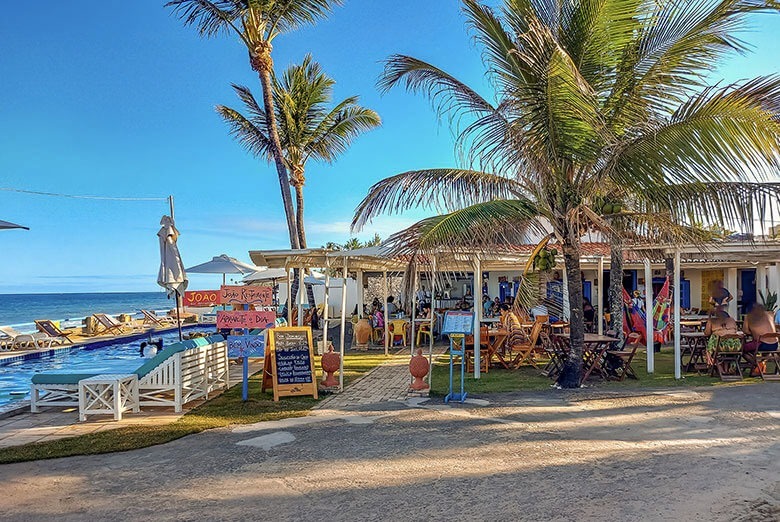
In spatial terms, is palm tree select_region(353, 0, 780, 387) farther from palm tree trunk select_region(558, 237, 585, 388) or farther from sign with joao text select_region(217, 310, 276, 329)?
sign with joao text select_region(217, 310, 276, 329)

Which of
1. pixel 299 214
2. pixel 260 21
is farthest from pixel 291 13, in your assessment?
pixel 299 214

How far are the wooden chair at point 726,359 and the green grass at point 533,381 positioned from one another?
0.49 ft

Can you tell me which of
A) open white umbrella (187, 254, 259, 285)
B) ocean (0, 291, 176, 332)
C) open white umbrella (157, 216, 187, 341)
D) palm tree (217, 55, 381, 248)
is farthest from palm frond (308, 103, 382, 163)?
ocean (0, 291, 176, 332)

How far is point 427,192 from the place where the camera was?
8.42 meters

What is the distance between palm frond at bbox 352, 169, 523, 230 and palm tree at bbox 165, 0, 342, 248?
329 inches

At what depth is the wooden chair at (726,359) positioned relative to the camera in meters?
9.37

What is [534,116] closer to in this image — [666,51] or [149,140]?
[666,51]

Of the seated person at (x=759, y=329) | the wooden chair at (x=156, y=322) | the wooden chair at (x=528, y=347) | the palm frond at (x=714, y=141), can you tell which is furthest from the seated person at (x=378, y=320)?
the wooden chair at (x=156, y=322)

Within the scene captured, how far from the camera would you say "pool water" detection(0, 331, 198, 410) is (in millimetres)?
11305

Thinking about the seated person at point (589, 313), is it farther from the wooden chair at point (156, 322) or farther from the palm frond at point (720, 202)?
the wooden chair at point (156, 322)

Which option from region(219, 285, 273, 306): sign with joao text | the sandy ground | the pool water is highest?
region(219, 285, 273, 306): sign with joao text

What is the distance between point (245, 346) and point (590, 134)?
5719 millimetres

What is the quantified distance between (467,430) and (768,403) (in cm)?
446

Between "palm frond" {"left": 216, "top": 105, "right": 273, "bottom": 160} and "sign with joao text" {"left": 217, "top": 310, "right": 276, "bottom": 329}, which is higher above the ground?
"palm frond" {"left": 216, "top": 105, "right": 273, "bottom": 160}
